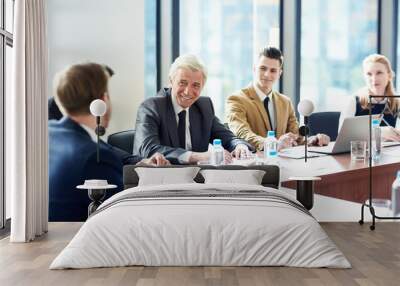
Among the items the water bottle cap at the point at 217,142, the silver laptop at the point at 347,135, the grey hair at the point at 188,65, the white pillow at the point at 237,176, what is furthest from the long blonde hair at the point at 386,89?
the grey hair at the point at 188,65

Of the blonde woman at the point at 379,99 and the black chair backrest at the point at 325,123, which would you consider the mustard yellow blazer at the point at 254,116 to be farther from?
the blonde woman at the point at 379,99

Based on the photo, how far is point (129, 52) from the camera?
22.5 feet

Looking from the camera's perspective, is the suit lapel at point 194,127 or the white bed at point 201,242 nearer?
the white bed at point 201,242

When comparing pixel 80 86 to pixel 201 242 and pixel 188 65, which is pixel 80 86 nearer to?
pixel 188 65

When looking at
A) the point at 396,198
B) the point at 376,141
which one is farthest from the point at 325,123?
the point at 396,198

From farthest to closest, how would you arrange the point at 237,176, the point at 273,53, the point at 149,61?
the point at 273,53, the point at 149,61, the point at 237,176

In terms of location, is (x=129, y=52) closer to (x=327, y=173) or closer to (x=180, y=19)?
(x=180, y=19)

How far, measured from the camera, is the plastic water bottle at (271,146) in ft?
22.1

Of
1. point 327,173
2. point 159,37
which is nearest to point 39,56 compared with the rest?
point 159,37

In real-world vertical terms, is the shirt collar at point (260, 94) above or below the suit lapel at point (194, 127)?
above

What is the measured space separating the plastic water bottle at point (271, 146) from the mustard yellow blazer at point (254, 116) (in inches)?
1.8

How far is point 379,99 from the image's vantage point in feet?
22.7

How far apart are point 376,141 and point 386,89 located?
64cm

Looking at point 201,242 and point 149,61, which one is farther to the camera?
point 149,61
